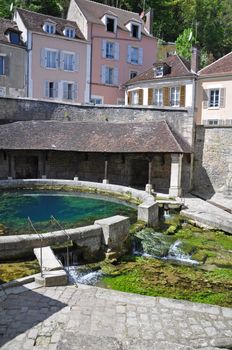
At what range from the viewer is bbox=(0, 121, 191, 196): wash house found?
55.7 feet

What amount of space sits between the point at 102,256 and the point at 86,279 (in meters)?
1.44

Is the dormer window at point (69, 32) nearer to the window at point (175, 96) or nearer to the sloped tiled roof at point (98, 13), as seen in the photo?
the sloped tiled roof at point (98, 13)

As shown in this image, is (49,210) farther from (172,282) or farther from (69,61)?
(69,61)

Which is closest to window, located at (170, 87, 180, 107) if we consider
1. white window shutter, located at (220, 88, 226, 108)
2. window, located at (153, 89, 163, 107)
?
window, located at (153, 89, 163, 107)

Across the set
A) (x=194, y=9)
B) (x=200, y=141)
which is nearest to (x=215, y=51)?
(x=194, y=9)

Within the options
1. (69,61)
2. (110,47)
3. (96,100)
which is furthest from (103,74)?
(69,61)

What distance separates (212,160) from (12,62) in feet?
47.7

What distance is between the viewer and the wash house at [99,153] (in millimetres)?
16969

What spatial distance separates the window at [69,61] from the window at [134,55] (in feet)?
15.0

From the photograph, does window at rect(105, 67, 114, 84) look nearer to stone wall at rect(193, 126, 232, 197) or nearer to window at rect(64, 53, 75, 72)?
window at rect(64, 53, 75, 72)

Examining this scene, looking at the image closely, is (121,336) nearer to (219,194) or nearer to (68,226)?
(68,226)

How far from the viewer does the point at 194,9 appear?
38.5 metres

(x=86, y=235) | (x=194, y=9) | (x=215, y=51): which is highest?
(x=194, y=9)

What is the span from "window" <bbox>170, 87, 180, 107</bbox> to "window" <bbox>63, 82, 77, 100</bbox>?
707cm
